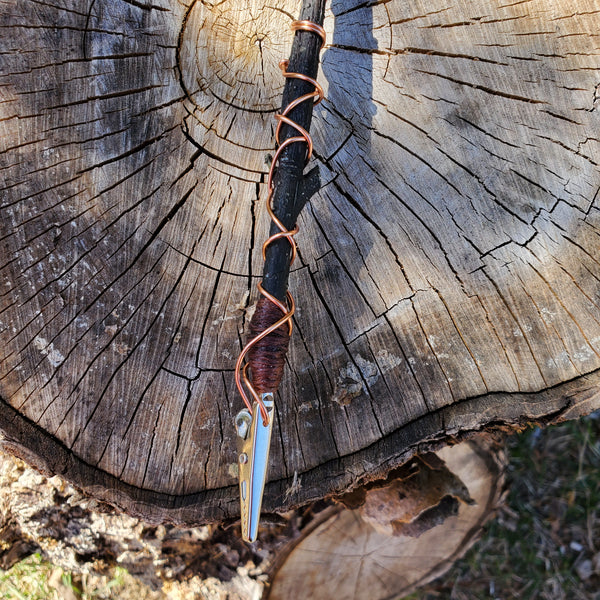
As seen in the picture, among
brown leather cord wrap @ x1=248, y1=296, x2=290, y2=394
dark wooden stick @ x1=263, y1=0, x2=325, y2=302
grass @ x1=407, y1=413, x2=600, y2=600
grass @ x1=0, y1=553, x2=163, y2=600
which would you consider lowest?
grass @ x1=407, y1=413, x2=600, y2=600

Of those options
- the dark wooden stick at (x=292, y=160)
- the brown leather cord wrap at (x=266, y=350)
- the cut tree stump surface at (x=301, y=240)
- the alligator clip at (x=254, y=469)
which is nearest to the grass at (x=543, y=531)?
the cut tree stump surface at (x=301, y=240)

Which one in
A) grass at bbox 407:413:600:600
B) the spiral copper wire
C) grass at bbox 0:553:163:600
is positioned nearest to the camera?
the spiral copper wire

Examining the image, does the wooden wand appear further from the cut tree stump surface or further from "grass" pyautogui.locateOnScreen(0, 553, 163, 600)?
"grass" pyautogui.locateOnScreen(0, 553, 163, 600)

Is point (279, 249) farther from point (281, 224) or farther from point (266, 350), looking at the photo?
point (266, 350)

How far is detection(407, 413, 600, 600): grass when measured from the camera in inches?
104

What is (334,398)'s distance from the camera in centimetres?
162

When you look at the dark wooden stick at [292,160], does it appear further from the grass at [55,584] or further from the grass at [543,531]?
the grass at [543,531]

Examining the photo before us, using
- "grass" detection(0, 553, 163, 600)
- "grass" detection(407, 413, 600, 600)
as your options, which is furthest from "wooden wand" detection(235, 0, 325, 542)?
"grass" detection(407, 413, 600, 600)

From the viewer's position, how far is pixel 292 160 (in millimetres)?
1436

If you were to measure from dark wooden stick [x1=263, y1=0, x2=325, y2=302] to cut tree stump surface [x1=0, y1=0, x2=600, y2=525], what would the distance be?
0.16 m

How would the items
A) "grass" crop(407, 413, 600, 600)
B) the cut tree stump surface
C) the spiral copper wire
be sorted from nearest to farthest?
the spiral copper wire < the cut tree stump surface < "grass" crop(407, 413, 600, 600)

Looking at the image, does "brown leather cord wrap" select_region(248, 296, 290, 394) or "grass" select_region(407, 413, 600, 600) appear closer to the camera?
"brown leather cord wrap" select_region(248, 296, 290, 394)

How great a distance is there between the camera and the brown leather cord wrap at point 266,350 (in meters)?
1.42

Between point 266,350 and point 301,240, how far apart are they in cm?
39
